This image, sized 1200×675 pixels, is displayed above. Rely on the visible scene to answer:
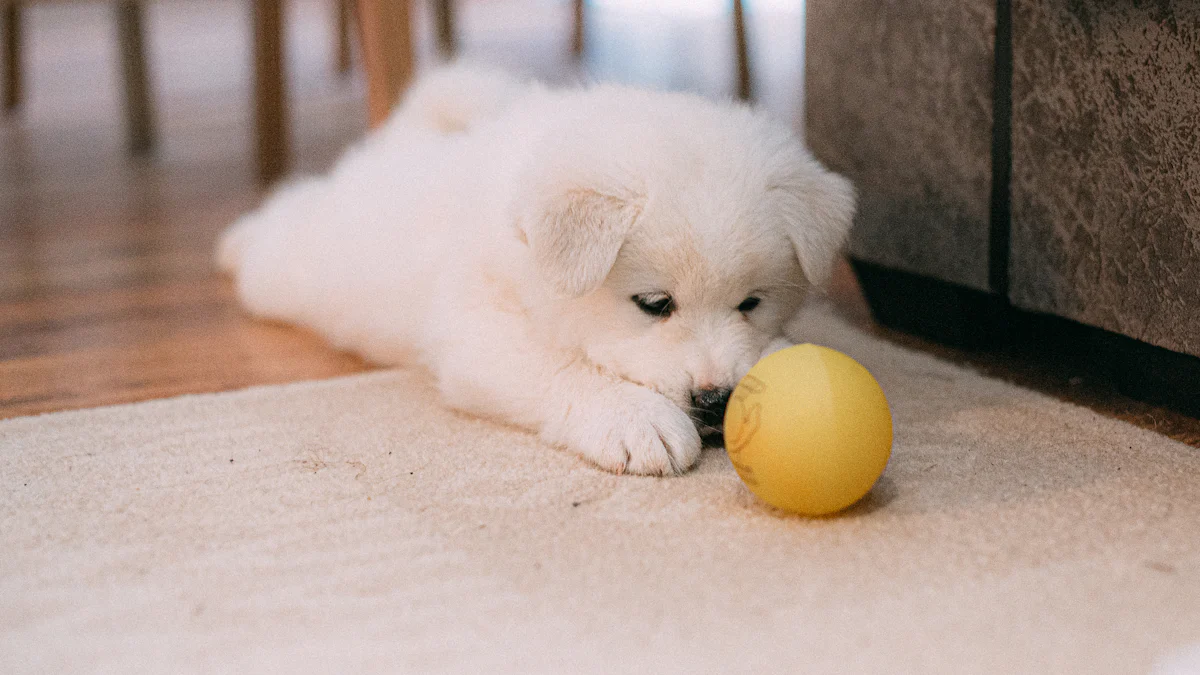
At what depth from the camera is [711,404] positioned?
1.58m

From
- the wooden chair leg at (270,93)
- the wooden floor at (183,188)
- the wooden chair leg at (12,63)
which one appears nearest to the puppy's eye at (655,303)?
the wooden floor at (183,188)

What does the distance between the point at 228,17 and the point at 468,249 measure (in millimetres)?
10927

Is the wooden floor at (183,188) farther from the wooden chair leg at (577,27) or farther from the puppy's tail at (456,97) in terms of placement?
the puppy's tail at (456,97)

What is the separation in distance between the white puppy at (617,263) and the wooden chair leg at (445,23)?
4.50 m

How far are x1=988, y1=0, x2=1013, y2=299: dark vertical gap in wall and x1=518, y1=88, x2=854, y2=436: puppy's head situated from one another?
35cm

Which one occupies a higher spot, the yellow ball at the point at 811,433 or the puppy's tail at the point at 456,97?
the puppy's tail at the point at 456,97

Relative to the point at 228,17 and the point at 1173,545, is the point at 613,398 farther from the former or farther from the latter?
the point at 228,17

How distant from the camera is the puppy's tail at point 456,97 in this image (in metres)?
2.51

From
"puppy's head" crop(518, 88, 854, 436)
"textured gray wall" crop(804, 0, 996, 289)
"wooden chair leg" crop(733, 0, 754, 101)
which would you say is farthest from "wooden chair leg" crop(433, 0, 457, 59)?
"puppy's head" crop(518, 88, 854, 436)

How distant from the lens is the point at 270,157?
14.2 ft

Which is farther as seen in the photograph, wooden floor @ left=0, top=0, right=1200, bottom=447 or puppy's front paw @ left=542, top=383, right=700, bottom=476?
wooden floor @ left=0, top=0, right=1200, bottom=447

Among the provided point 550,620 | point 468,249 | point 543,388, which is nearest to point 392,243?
point 468,249

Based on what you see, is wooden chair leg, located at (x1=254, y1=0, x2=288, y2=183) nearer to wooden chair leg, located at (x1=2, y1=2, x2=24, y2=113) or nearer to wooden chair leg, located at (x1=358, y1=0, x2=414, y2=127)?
wooden chair leg, located at (x1=358, y1=0, x2=414, y2=127)

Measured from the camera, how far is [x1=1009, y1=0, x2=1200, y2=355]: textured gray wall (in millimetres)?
1560
